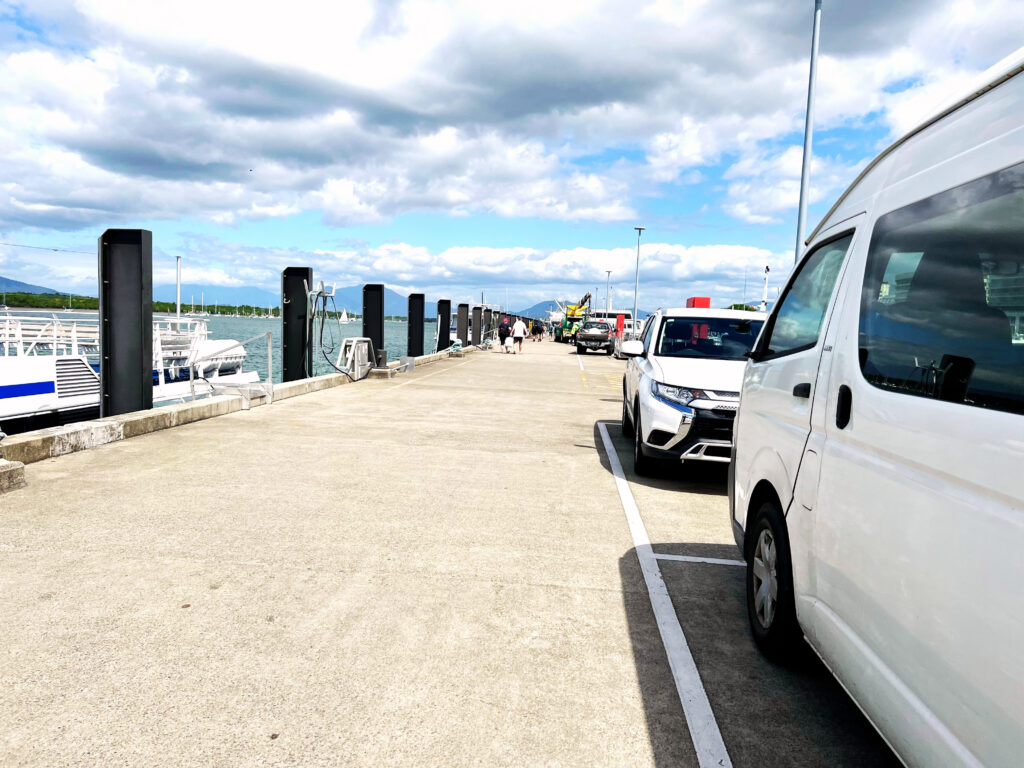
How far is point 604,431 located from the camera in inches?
453

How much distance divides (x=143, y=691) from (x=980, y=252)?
342 cm

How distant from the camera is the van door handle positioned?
277 centimetres

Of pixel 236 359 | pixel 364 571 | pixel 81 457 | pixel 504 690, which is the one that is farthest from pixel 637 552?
pixel 236 359

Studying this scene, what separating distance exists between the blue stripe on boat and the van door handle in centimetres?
1774

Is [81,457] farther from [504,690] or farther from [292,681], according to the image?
[504,690]

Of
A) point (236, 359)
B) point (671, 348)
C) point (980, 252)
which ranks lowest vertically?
point (236, 359)

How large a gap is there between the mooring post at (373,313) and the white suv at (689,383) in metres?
11.8

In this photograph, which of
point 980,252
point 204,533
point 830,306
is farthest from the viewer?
point 204,533

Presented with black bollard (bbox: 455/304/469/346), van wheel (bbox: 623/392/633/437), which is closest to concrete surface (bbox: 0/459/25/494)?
van wheel (bbox: 623/392/633/437)

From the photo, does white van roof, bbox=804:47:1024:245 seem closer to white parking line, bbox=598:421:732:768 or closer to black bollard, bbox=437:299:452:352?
white parking line, bbox=598:421:732:768

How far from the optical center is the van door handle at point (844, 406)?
9.09 ft

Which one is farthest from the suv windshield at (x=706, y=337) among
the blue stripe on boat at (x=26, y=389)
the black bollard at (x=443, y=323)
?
the black bollard at (x=443, y=323)

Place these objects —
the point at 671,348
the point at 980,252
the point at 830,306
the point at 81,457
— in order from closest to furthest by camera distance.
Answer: the point at 980,252
the point at 830,306
the point at 81,457
the point at 671,348

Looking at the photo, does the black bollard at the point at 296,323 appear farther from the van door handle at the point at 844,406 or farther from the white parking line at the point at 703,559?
the van door handle at the point at 844,406
